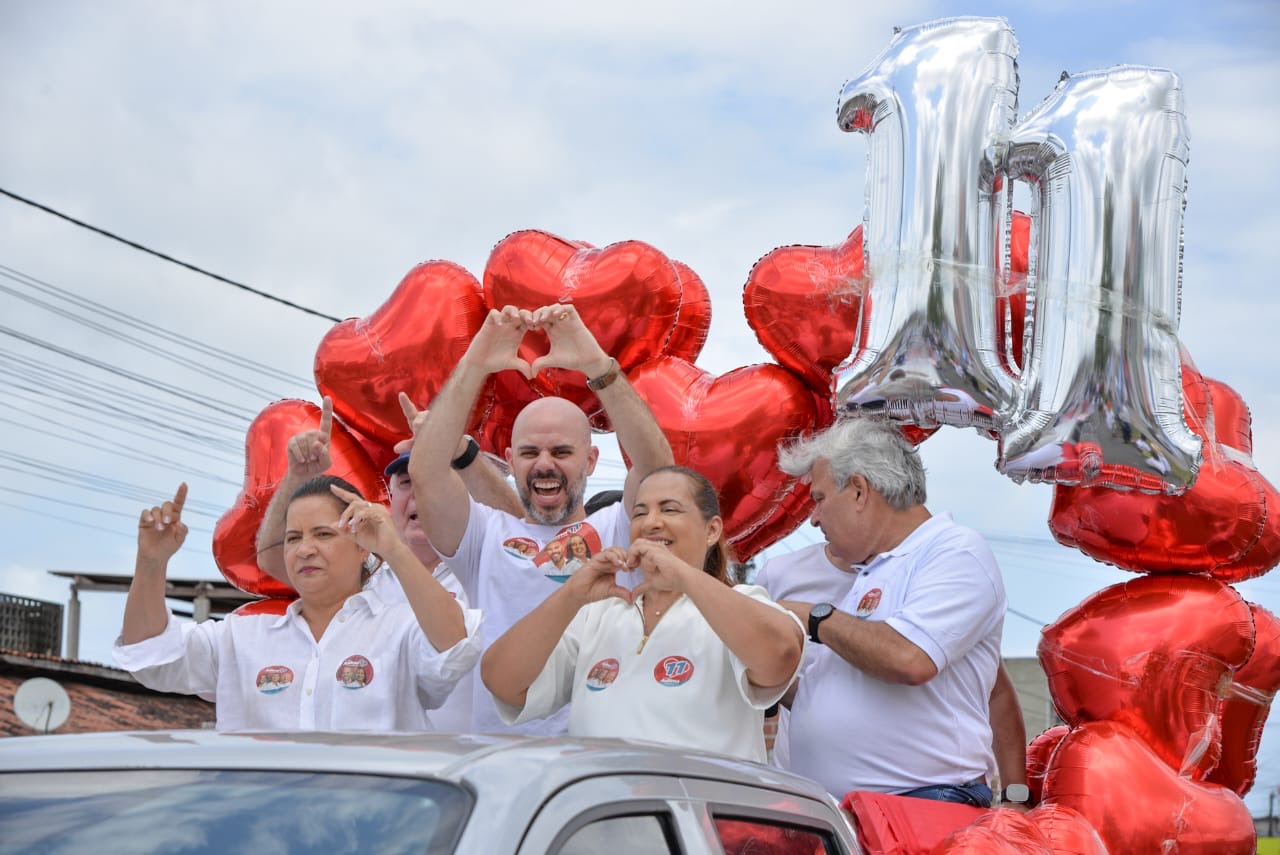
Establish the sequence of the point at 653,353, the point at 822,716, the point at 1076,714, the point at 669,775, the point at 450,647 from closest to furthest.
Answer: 1. the point at 669,775
2. the point at 450,647
3. the point at 822,716
4. the point at 1076,714
5. the point at 653,353

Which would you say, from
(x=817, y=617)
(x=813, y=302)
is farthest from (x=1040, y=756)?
(x=813, y=302)

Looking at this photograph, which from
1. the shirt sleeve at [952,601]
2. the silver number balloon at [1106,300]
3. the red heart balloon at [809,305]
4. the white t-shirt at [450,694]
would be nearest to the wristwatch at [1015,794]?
the shirt sleeve at [952,601]

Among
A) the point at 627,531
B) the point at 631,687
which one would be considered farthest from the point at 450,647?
the point at 627,531

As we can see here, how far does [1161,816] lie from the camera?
154 inches

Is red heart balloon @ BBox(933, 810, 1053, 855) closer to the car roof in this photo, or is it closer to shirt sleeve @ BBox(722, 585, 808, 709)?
shirt sleeve @ BBox(722, 585, 808, 709)

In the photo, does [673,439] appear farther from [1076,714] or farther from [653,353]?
[1076,714]

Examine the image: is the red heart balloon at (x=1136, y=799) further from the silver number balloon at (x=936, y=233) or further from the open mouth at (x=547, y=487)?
the open mouth at (x=547, y=487)

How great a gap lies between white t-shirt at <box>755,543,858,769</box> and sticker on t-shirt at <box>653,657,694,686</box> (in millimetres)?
974

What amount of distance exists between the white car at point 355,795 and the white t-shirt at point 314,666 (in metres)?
1.27

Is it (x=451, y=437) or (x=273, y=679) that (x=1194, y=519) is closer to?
(x=451, y=437)

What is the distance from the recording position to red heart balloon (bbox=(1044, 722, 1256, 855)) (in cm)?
388

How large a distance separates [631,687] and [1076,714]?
1819mm

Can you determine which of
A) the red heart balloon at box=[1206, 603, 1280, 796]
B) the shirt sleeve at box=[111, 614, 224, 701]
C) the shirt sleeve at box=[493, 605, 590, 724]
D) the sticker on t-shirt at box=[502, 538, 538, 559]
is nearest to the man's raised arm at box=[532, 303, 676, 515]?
the sticker on t-shirt at box=[502, 538, 538, 559]

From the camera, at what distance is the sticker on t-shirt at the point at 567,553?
3834 mm
